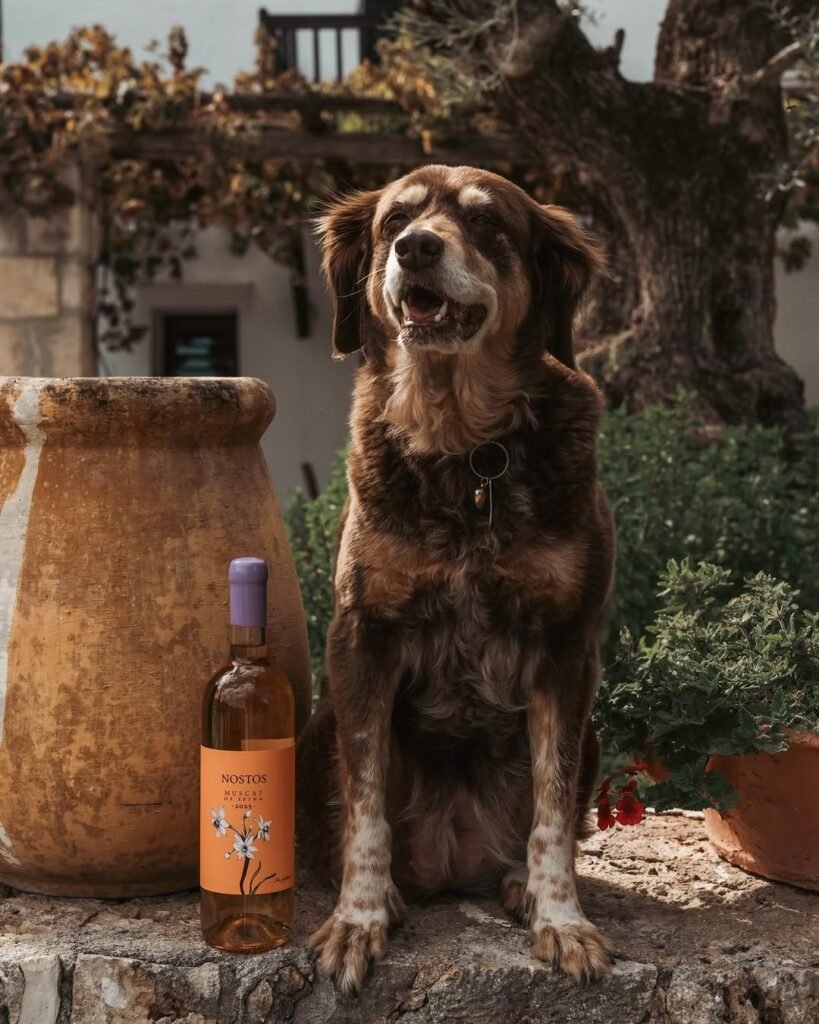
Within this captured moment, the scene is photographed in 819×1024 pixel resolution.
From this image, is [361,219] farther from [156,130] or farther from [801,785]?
[156,130]

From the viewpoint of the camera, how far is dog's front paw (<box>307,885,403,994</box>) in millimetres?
2174

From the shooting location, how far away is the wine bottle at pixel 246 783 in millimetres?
2166

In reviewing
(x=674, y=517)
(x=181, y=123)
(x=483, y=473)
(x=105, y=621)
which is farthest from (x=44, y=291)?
(x=483, y=473)

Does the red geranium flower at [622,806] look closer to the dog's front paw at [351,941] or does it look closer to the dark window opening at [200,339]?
the dog's front paw at [351,941]

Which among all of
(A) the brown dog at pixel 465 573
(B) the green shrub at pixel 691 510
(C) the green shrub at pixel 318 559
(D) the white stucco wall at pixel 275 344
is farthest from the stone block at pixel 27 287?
(A) the brown dog at pixel 465 573

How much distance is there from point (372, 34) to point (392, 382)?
660 centimetres

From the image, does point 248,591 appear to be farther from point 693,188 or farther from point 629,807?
point 693,188

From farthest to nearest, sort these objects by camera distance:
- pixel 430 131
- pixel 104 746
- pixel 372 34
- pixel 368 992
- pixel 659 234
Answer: pixel 372 34 → pixel 430 131 → pixel 659 234 → pixel 104 746 → pixel 368 992

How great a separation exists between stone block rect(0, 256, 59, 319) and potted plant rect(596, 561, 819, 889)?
497 cm

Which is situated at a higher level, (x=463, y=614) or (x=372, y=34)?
(x=372, y=34)

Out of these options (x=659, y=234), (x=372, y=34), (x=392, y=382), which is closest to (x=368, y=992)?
(x=392, y=382)

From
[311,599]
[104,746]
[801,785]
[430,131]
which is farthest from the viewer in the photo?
[430,131]

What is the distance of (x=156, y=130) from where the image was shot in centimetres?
647

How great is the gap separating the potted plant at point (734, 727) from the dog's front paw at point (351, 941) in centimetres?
66
